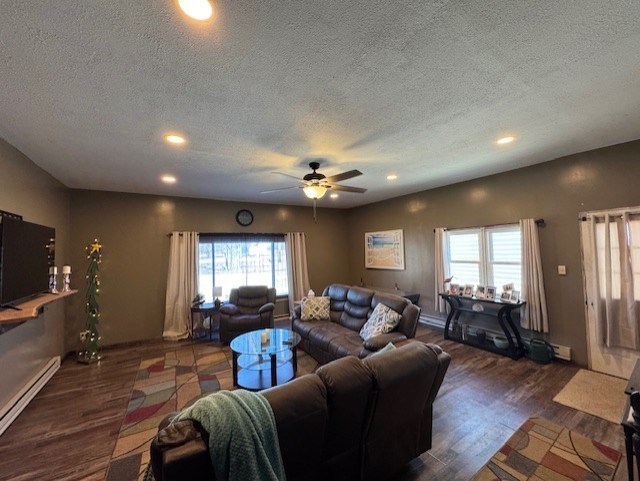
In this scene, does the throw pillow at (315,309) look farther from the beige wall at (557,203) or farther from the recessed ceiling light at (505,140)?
the recessed ceiling light at (505,140)

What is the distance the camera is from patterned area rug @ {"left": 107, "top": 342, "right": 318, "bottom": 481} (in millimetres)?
2104

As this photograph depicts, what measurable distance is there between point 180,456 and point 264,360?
267 centimetres

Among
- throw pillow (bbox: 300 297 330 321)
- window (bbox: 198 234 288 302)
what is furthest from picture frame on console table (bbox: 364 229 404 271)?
throw pillow (bbox: 300 297 330 321)

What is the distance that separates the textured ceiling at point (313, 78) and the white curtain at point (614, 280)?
1.01 meters

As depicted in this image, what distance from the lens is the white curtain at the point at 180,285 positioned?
16.0 ft

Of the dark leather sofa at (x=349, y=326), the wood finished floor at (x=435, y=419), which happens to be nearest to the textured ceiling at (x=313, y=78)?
the dark leather sofa at (x=349, y=326)

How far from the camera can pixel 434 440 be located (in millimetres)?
2217

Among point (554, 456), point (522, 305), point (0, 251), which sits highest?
point (0, 251)

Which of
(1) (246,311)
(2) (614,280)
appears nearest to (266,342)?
(1) (246,311)

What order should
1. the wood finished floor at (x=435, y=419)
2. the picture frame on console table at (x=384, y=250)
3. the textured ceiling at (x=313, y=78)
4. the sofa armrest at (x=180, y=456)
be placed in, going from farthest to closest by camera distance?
the picture frame on console table at (x=384, y=250) → the wood finished floor at (x=435, y=419) → the textured ceiling at (x=313, y=78) → the sofa armrest at (x=180, y=456)

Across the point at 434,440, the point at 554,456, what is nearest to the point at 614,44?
the point at 554,456

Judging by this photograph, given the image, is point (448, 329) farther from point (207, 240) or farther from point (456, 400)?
point (207, 240)

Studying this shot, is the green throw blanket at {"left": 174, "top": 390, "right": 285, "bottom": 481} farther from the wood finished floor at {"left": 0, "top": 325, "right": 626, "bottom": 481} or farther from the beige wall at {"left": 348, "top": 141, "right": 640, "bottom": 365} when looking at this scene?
the beige wall at {"left": 348, "top": 141, "right": 640, "bottom": 365}

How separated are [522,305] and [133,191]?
6.51 metres
